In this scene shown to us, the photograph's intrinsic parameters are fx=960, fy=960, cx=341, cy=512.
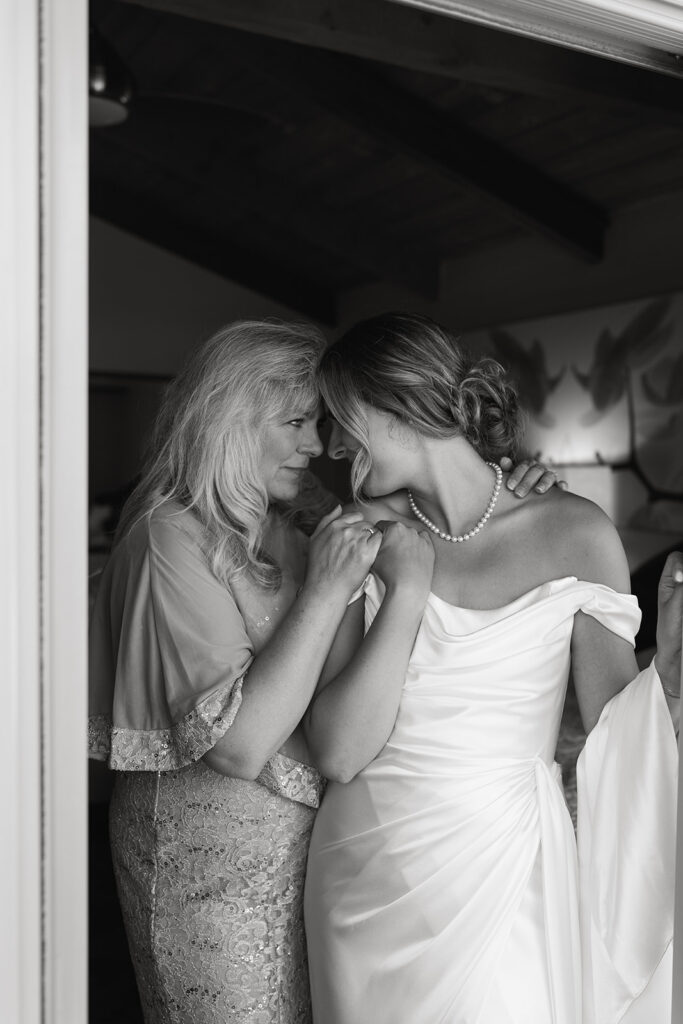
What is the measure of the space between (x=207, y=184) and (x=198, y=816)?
14.0ft

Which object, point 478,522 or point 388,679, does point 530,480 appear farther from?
point 388,679

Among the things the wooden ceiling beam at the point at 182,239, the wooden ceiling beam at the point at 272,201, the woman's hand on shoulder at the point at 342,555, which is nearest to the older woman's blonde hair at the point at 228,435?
the woman's hand on shoulder at the point at 342,555

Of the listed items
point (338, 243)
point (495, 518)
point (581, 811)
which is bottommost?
point (581, 811)

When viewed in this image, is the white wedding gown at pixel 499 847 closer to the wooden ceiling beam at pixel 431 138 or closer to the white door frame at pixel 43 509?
the white door frame at pixel 43 509

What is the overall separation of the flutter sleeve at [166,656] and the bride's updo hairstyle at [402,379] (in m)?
0.32

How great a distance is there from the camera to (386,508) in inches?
65.1

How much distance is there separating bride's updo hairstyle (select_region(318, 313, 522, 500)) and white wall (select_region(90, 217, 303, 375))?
Answer: 4.09 meters

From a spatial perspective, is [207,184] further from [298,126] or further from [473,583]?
[473,583]

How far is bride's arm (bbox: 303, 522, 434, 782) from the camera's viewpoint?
4.68 feet

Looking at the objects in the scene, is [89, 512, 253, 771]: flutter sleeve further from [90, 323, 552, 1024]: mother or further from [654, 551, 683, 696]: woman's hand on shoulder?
[654, 551, 683, 696]: woman's hand on shoulder

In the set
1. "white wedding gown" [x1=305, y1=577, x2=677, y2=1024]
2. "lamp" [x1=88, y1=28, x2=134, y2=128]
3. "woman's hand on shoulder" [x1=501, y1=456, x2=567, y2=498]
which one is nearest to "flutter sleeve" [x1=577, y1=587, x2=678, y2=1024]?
"white wedding gown" [x1=305, y1=577, x2=677, y2=1024]

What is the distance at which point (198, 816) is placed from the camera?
1.44 metres

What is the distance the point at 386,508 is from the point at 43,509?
2.89ft

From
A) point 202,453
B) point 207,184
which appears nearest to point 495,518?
point 202,453
